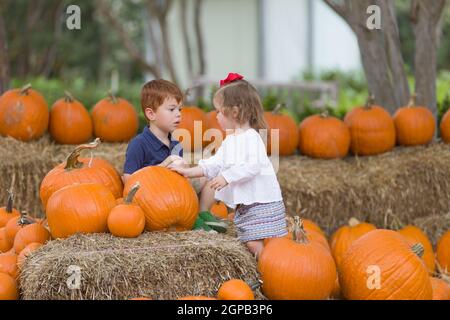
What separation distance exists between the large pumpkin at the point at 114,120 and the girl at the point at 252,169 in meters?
1.87

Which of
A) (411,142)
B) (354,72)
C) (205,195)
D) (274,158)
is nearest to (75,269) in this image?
(205,195)

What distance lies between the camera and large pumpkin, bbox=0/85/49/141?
568 centimetres

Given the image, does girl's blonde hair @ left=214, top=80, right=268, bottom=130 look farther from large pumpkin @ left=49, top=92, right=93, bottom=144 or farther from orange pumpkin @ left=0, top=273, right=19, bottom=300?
large pumpkin @ left=49, top=92, right=93, bottom=144

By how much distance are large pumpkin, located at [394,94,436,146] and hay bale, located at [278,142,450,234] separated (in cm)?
8

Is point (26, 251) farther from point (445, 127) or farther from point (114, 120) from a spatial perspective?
point (445, 127)

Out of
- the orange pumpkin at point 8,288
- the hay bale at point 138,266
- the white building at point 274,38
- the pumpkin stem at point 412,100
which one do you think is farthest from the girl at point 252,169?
the white building at point 274,38

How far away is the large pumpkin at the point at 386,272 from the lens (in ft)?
12.5

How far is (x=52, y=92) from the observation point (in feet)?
38.6

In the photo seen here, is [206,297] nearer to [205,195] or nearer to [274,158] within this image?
[205,195]

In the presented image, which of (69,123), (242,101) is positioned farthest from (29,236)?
(69,123)

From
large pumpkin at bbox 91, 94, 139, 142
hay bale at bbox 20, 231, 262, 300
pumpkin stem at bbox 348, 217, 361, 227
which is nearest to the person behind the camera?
hay bale at bbox 20, 231, 262, 300

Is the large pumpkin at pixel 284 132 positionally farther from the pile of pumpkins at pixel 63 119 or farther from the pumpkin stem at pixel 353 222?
the pile of pumpkins at pixel 63 119

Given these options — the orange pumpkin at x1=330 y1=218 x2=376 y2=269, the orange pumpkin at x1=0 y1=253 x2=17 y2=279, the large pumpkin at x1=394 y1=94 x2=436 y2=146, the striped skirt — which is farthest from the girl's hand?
the large pumpkin at x1=394 y1=94 x2=436 y2=146

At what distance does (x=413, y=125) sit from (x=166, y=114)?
7.81 feet
